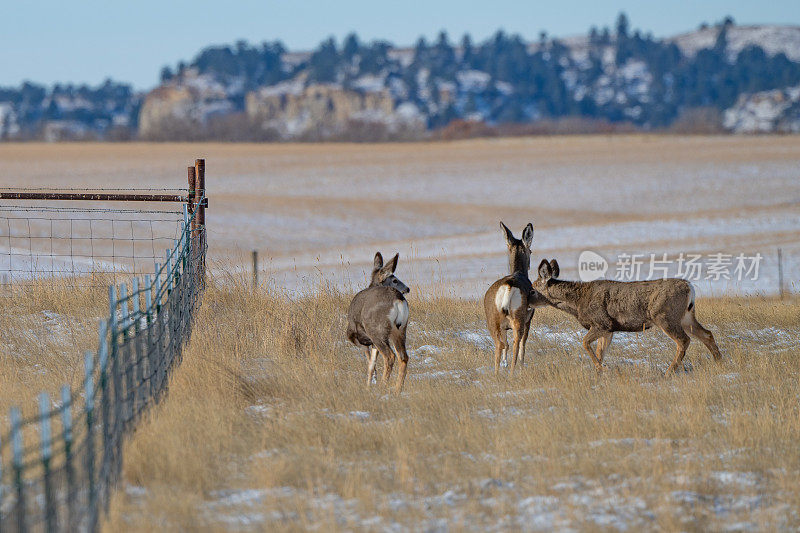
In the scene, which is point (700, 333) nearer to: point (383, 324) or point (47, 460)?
point (383, 324)

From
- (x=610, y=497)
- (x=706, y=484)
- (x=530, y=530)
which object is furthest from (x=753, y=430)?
(x=530, y=530)

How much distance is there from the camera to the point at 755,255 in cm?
2936

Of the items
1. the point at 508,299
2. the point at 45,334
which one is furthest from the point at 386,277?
the point at 45,334

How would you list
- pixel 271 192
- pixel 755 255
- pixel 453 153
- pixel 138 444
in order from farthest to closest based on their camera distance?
pixel 453 153 → pixel 271 192 → pixel 755 255 → pixel 138 444

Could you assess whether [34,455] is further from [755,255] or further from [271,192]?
[271,192]

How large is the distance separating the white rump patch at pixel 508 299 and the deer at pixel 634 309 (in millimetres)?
595

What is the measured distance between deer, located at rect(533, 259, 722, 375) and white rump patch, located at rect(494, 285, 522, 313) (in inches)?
23.4

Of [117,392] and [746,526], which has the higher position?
[117,392]

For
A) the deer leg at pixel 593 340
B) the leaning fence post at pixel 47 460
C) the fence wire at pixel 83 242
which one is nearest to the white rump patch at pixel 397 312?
the deer leg at pixel 593 340

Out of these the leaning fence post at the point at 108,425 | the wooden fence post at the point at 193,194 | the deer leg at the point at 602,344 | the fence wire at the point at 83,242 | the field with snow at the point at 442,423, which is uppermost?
the wooden fence post at the point at 193,194

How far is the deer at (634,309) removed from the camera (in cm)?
1103

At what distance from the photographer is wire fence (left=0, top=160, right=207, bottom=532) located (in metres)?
5.23

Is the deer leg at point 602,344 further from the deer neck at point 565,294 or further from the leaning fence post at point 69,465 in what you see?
the leaning fence post at point 69,465

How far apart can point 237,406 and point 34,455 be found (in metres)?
1.94
